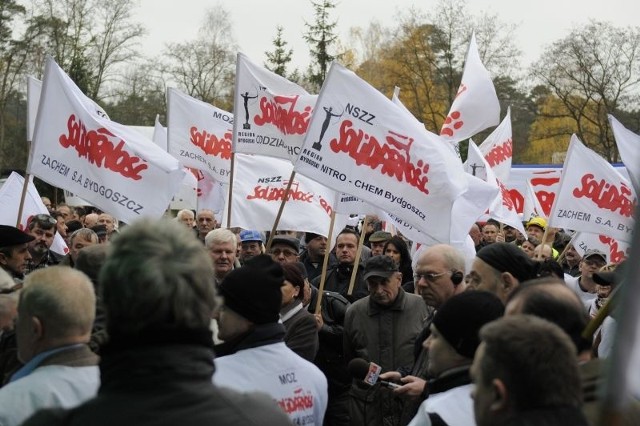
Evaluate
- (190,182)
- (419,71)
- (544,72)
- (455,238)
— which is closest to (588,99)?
(544,72)

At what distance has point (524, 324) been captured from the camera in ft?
9.02

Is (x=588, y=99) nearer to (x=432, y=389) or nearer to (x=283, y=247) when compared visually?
(x=283, y=247)

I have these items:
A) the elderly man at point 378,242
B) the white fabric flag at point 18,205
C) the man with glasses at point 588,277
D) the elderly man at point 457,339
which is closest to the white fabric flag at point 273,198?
the elderly man at point 378,242

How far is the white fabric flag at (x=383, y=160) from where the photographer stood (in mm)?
7617

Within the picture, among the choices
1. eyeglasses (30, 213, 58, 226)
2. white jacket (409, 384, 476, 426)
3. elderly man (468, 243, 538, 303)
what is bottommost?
white jacket (409, 384, 476, 426)

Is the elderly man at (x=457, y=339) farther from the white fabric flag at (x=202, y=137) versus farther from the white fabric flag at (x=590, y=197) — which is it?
the white fabric flag at (x=202, y=137)

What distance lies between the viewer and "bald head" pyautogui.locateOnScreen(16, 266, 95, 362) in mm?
3525

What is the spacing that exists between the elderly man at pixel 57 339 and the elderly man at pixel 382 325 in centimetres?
308

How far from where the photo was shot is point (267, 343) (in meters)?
4.18

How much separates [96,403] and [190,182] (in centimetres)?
1404

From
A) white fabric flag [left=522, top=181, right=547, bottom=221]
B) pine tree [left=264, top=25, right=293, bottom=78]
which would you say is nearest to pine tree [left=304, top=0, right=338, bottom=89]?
pine tree [left=264, top=25, right=293, bottom=78]

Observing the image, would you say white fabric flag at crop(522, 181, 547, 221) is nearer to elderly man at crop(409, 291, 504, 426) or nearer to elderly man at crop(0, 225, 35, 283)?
elderly man at crop(0, 225, 35, 283)

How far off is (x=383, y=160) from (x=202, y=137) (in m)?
4.58

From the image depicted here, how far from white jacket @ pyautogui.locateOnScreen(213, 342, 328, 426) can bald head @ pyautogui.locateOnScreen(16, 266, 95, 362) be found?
0.71 meters
